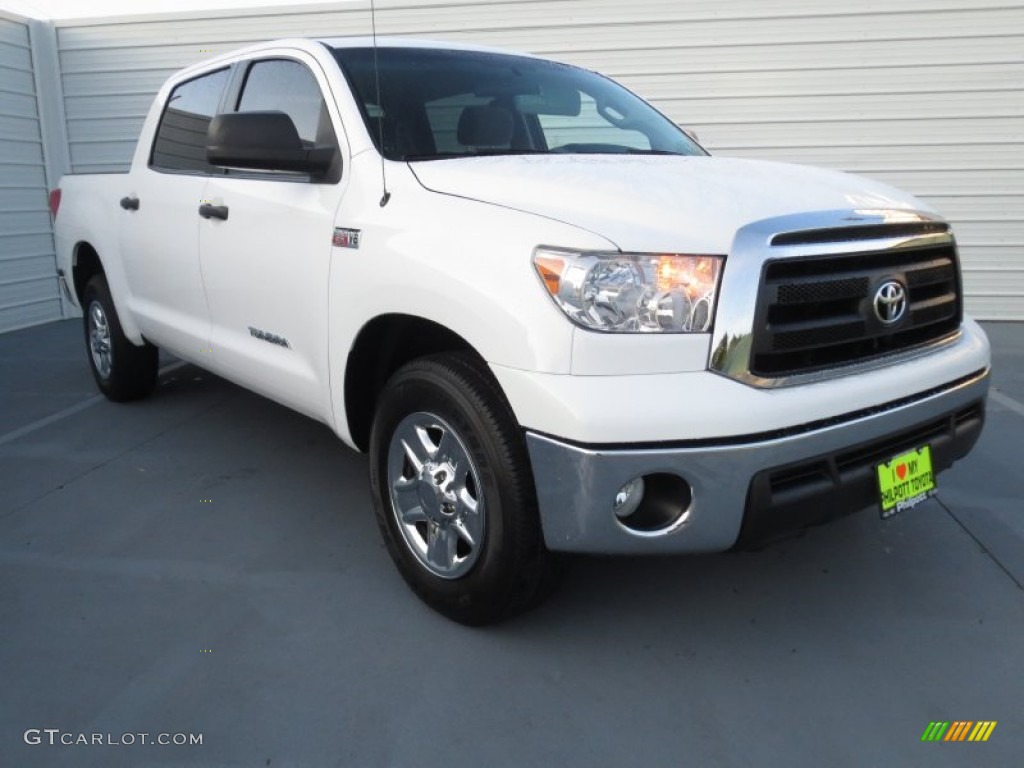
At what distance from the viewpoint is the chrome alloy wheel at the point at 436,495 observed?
8.18 ft

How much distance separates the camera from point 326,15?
829cm

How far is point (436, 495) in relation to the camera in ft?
8.48

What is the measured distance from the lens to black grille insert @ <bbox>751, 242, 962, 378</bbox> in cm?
218

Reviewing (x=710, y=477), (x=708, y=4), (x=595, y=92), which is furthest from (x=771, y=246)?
(x=708, y=4)

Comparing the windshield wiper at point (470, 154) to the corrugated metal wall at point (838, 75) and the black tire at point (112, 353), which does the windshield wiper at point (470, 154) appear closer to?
the black tire at point (112, 353)

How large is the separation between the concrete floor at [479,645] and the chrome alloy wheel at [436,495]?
0.24m

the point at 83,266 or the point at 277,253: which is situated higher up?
the point at 277,253

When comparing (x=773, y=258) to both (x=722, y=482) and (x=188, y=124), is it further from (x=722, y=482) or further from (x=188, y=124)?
(x=188, y=124)

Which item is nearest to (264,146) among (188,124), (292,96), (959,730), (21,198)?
(292,96)

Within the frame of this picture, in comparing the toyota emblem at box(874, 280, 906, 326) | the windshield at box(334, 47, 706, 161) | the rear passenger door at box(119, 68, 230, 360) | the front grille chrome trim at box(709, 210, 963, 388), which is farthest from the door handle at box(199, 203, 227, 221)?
the toyota emblem at box(874, 280, 906, 326)

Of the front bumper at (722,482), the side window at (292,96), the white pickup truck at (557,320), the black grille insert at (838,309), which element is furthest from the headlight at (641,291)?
the side window at (292,96)

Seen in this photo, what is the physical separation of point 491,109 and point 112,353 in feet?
9.65

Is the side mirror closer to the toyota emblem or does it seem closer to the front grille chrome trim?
the front grille chrome trim

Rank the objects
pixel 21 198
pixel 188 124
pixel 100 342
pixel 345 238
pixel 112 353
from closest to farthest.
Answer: pixel 345 238, pixel 188 124, pixel 112 353, pixel 100 342, pixel 21 198
